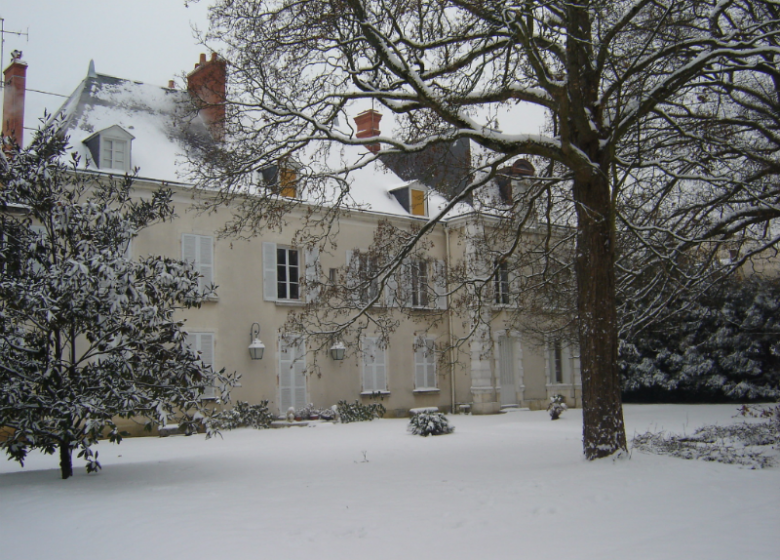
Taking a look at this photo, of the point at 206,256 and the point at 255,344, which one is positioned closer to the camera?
the point at 206,256

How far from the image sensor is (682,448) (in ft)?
30.3

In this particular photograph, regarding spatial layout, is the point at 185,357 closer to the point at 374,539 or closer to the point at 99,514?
the point at 99,514

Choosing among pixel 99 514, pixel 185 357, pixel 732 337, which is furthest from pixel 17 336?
pixel 732 337

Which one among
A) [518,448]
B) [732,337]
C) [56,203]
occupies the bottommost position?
[518,448]

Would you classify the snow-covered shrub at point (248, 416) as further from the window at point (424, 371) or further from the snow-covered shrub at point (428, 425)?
the window at point (424, 371)

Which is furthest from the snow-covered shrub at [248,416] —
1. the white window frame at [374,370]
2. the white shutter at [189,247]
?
the white shutter at [189,247]

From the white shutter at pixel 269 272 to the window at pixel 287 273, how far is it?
5.3 inches

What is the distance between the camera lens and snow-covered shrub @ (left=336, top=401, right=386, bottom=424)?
53.3 ft

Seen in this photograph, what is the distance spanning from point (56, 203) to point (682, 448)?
820cm

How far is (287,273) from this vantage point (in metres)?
16.4

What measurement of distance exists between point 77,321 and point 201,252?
776cm

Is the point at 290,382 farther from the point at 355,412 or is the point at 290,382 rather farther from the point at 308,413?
the point at 355,412

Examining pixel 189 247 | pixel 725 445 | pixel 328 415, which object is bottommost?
pixel 328 415

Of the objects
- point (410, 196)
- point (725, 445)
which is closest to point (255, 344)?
point (410, 196)
